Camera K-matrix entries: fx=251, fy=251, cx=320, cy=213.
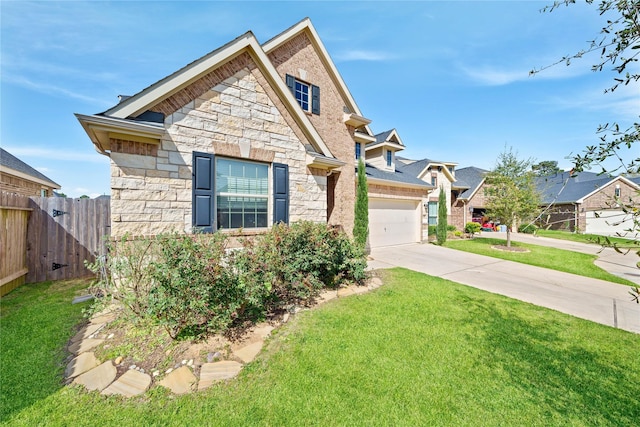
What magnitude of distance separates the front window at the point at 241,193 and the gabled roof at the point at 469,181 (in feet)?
70.4

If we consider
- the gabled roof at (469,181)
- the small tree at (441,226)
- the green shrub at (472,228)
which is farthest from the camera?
the gabled roof at (469,181)

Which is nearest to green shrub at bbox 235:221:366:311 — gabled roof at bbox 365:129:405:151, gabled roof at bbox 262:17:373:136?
gabled roof at bbox 262:17:373:136

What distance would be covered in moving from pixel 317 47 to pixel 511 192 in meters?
13.2

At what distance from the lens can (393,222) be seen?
13.9m

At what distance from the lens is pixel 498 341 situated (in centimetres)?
414

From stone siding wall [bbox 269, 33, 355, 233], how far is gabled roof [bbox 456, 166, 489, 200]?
1617 centimetres

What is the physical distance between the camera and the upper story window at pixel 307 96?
33.2 ft

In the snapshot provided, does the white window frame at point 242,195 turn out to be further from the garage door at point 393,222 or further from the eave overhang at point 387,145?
the eave overhang at point 387,145

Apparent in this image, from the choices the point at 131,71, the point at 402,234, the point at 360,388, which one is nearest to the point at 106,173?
the point at 131,71

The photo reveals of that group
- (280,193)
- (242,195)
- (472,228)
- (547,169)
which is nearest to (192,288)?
(242,195)

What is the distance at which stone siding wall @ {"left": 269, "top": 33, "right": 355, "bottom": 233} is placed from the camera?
1003 cm

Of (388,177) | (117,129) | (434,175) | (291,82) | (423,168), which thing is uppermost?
(291,82)

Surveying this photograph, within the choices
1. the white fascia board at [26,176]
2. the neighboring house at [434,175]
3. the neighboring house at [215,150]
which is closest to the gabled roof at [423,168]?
the neighboring house at [434,175]

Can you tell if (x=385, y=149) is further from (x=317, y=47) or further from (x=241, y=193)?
(x=241, y=193)
